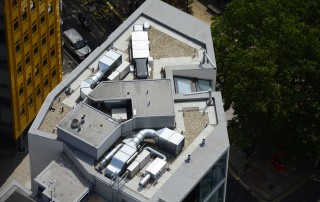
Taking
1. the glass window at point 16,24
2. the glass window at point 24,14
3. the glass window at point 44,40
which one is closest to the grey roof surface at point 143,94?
the glass window at point 16,24

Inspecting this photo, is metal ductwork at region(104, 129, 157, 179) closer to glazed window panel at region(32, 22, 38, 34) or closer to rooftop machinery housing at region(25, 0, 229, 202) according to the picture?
rooftop machinery housing at region(25, 0, 229, 202)

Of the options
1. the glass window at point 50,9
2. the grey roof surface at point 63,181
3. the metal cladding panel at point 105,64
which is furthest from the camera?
the glass window at point 50,9

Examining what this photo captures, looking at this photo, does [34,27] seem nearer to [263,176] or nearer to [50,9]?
[50,9]

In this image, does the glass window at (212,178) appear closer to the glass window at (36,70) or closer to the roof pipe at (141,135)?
the roof pipe at (141,135)

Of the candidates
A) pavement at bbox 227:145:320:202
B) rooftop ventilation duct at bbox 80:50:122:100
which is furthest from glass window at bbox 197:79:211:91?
pavement at bbox 227:145:320:202

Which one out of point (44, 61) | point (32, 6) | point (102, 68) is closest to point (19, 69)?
point (44, 61)
